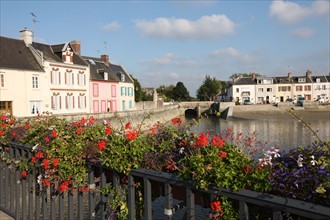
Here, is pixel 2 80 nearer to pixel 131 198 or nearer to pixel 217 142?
pixel 131 198

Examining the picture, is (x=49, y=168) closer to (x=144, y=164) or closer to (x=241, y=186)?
(x=144, y=164)

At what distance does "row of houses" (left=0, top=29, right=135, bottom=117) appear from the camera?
28453mm

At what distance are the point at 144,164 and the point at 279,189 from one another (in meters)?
1.24

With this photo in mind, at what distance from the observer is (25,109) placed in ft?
96.8

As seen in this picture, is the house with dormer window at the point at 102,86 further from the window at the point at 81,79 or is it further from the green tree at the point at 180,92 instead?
the green tree at the point at 180,92

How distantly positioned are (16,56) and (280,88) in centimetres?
6312

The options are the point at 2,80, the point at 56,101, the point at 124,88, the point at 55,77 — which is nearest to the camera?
the point at 2,80

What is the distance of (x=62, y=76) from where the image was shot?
33375 mm

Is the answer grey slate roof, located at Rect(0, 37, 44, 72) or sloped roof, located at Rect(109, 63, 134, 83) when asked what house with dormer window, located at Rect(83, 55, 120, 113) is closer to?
sloped roof, located at Rect(109, 63, 134, 83)

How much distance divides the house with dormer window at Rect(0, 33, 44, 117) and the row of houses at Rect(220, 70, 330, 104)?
175 feet

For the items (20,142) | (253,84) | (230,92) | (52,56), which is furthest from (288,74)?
(20,142)

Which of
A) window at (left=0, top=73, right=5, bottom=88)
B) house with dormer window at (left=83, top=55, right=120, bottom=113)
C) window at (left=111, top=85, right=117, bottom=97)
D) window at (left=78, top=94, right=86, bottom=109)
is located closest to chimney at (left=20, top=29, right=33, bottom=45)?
window at (left=0, top=73, right=5, bottom=88)

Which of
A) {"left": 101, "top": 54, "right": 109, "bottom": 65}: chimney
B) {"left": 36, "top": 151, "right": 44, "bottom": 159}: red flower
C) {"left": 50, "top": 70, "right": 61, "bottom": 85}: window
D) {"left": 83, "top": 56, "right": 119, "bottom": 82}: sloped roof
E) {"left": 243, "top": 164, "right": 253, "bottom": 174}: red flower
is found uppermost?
{"left": 101, "top": 54, "right": 109, "bottom": 65}: chimney

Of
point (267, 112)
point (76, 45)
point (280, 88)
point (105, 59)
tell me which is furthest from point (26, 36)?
point (280, 88)
